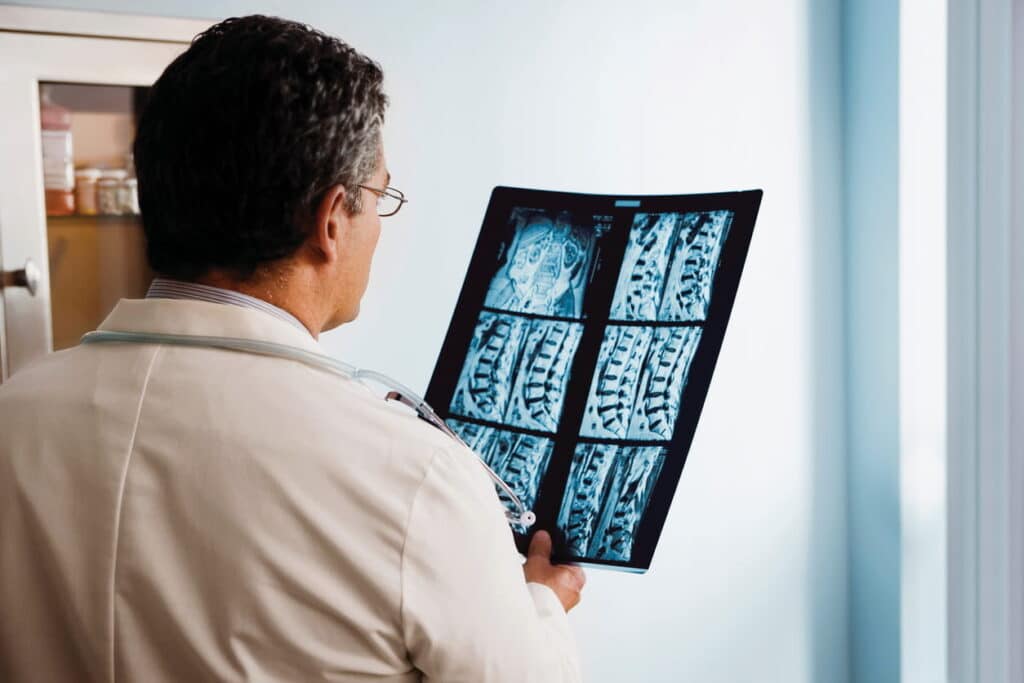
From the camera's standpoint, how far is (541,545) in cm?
A: 109

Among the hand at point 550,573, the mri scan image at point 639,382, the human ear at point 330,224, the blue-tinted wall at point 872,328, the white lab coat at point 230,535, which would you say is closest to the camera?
the white lab coat at point 230,535

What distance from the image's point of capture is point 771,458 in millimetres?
2166

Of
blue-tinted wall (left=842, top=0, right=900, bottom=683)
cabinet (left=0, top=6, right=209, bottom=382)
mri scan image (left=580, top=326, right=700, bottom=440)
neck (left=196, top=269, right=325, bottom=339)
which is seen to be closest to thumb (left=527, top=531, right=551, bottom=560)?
mri scan image (left=580, top=326, right=700, bottom=440)

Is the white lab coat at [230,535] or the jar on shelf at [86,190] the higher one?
the jar on shelf at [86,190]

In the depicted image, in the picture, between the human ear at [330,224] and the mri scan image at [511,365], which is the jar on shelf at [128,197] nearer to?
the mri scan image at [511,365]

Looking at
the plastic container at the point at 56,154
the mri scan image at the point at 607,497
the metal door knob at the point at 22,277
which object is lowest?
the mri scan image at the point at 607,497

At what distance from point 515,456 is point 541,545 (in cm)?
11

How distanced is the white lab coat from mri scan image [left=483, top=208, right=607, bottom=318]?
1.60 feet

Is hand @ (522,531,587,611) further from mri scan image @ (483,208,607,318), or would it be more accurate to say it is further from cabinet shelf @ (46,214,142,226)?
cabinet shelf @ (46,214,142,226)

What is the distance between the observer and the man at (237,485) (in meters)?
0.71

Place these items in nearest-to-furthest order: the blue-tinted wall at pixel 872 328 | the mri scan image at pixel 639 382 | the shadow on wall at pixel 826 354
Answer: the mri scan image at pixel 639 382 → the blue-tinted wall at pixel 872 328 → the shadow on wall at pixel 826 354

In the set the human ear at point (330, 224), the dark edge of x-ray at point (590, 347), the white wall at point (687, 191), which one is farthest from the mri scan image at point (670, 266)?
the white wall at point (687, 191)

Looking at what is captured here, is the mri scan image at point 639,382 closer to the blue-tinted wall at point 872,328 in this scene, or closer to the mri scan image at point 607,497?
the mri scan image at point 607,497

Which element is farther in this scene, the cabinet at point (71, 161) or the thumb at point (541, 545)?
the cabinet at point (71, 161)
